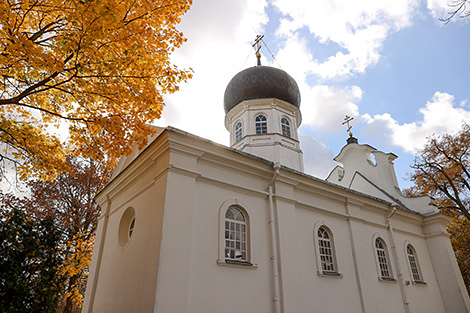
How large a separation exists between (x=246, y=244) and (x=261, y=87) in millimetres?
11156

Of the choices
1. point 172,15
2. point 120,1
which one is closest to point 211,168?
point 172,15

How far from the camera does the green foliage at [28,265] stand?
8.49 metres

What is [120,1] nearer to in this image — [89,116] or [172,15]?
[172,15]

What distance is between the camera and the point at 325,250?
35.4 ft

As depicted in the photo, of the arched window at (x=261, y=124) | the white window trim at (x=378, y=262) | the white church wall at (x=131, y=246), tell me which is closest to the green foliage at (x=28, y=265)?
the white church wall at (x=131, y=246)

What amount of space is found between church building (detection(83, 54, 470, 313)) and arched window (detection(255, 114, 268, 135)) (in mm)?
6355

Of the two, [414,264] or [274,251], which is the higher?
[414,264]

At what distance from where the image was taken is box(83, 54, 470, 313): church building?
746 centimetres

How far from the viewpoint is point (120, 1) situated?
6.44 m

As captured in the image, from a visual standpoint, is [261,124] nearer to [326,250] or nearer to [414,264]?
[326,250]

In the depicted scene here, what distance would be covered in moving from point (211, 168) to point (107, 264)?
184 inches

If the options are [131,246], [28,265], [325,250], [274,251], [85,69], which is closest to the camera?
[85,69]

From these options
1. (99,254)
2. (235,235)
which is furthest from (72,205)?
(235,235)

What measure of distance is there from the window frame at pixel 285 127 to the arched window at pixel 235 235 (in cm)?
904
